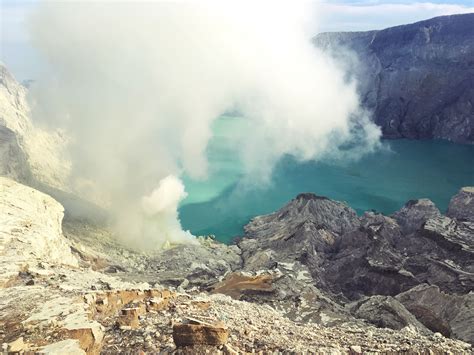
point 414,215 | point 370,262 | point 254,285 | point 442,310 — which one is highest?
point 414,215

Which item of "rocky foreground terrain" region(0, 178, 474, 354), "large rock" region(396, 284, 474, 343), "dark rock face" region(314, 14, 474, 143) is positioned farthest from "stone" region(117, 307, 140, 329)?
"dark rock face" region(314, 14, 474, 143)

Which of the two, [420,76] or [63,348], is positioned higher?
[420,76]

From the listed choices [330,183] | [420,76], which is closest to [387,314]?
[330,183]

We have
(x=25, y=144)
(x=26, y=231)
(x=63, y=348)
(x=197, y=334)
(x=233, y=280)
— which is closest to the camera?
(x=63, y=348)

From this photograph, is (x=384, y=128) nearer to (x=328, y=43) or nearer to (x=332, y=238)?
(x=328, y=43)

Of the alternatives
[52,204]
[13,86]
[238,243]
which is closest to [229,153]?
[13,86]

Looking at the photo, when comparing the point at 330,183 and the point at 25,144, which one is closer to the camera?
the point at 25,144

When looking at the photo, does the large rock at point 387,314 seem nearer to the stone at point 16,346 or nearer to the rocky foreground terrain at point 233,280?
the rocky foreground terrain at point 233,280

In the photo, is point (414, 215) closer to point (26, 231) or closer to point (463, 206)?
point (463, 206)

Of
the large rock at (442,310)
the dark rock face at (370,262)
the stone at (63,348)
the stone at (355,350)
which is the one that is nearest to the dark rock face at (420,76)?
the dark rock face at (370,262)
